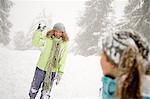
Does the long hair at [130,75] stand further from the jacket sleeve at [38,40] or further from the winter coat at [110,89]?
the jacket sleeve at [38,40]

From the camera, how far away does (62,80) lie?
11.7 meters

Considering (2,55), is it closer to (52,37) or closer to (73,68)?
(73,68)

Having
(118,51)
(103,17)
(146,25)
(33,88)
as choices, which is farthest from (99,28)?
(118,51)

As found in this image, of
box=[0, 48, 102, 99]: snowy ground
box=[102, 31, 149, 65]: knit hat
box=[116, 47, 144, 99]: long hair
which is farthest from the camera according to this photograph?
box=[0, 48, 102, 99]: snowy ground

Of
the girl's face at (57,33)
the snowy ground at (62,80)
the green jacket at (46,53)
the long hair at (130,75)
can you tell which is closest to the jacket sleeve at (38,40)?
the green jacket at (46,53)

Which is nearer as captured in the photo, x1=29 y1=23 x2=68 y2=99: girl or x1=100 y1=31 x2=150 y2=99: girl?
x1=100 y1=31 x2=150 y2=99: girl

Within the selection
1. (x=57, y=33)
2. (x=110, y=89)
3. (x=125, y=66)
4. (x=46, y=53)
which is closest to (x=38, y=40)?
(x=46, y=53)

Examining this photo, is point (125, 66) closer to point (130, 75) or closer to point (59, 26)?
point (130, 75)

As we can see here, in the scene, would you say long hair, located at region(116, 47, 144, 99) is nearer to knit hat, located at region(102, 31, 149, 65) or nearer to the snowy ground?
knit hat, located at region(102, 31, 149, 65)

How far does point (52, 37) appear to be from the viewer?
24.1 feet

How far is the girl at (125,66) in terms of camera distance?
244 cm

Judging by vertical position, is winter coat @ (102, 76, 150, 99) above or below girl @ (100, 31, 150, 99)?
below

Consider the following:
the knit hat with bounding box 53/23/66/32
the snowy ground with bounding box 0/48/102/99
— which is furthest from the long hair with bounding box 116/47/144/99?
the snowy ground with bounding box 0/48/102/99

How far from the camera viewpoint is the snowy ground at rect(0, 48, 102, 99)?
9.92m
